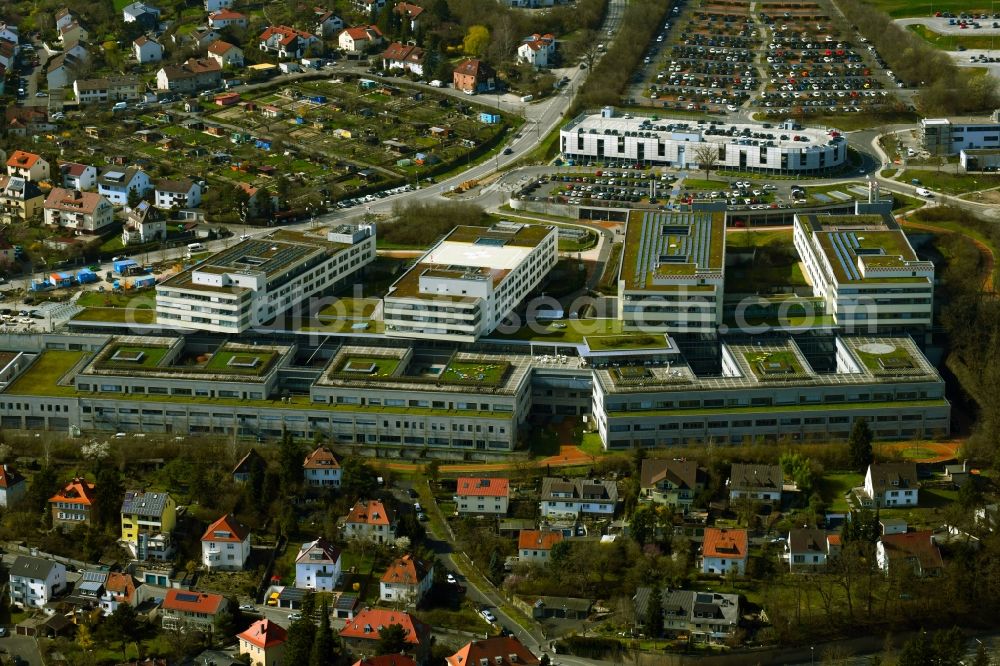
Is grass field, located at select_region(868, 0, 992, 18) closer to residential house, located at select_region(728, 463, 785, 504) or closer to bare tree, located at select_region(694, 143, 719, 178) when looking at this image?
bare tree, located at select_region(694, 143, 719, 178)

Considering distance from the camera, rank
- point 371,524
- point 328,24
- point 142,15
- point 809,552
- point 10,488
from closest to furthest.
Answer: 1. point 809,552
2. point 371,524
3. point 10,488
4. point 142,15
5. point 328,24

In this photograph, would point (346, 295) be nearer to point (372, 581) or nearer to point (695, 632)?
point (372, 581)

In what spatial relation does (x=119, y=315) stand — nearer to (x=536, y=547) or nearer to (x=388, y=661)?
(x=536, y=547)

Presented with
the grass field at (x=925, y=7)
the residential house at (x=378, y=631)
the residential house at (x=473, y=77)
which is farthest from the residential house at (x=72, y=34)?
the residential house at (x=378, y=631)

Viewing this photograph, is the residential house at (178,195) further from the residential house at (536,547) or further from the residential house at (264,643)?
the residential house at (264,643)

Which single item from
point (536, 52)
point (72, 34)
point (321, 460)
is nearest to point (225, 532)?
point (321, 460)

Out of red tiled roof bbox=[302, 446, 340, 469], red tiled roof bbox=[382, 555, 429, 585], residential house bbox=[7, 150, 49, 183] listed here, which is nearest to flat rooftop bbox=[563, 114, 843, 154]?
residential house bbox=[7, 150, 49, 183]
